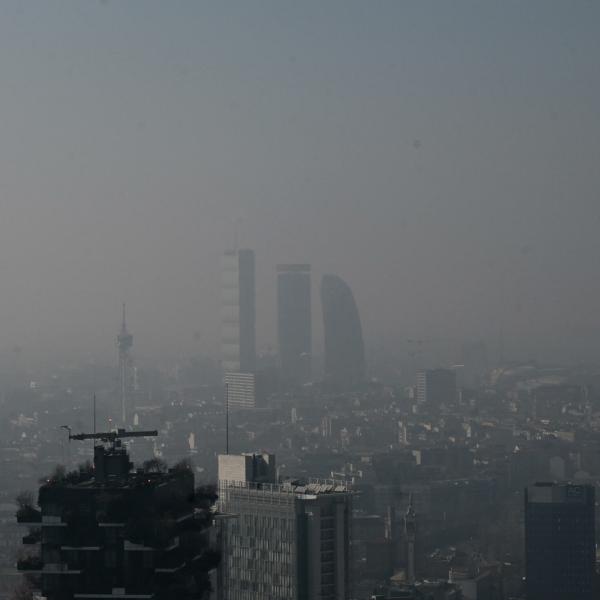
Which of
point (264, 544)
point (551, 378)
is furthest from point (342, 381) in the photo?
point (264, 544)

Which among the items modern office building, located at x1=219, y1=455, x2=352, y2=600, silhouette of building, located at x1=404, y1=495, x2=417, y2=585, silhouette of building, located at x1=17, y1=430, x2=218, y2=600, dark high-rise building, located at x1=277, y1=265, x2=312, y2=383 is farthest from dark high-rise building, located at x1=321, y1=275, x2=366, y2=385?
silhouette of building, located at x1=17, y1=430, x2=218, y2=600

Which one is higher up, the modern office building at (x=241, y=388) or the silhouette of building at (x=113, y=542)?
the modern office building at (x=241, y=388)

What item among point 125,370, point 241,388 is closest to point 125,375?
point 125,370

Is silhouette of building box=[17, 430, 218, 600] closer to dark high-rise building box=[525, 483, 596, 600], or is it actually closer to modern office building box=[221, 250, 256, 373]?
dark high-rise building box=[525, 483, 596, 600]

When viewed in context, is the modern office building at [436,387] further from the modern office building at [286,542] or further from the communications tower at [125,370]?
the modern office building at [286,542]

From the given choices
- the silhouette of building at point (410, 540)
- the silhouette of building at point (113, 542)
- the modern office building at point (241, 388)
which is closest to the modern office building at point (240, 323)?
the modern office building at point (241, 388)

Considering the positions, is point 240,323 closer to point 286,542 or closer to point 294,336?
point 294,336
